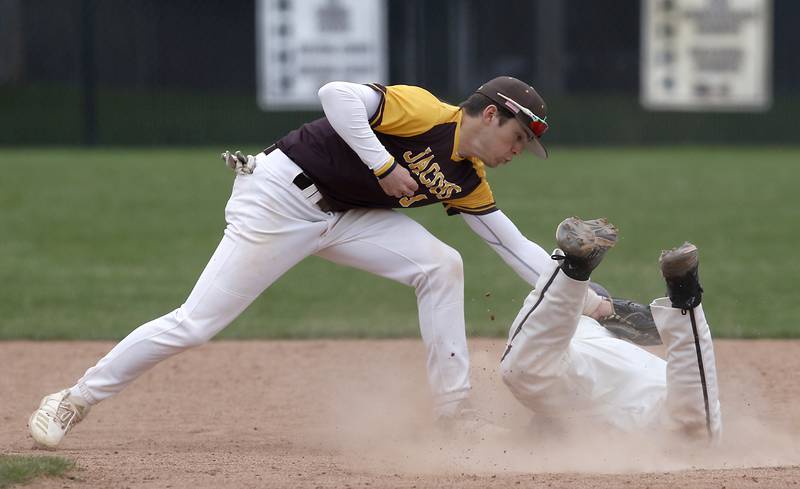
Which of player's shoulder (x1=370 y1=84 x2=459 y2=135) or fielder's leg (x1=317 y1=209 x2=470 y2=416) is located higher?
player's shoulder (x1=370 y1=84 x2=459 y2=135)

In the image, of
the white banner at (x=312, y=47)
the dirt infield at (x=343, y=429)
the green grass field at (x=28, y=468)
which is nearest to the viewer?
the green grass field at (x=28, y=468)

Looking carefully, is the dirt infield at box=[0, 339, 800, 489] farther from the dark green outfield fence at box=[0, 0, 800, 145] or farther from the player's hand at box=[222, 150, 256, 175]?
the dark green outfield fence at box=[0, 0, 800, 145]

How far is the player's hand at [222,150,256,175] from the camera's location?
4648 millimetres

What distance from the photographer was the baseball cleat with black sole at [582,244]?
4.29m

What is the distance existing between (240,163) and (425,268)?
2.78ft

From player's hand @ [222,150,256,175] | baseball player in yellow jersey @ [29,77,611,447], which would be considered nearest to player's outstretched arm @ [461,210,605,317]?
baseball player in yellow jersey @ [29,77,611,447]

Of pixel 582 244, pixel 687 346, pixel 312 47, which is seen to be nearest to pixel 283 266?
pixel 582 244

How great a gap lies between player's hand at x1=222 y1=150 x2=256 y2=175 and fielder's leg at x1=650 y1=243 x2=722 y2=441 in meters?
1.61

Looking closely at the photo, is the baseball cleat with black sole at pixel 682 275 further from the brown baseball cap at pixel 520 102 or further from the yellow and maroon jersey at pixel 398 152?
the yellow and maroon jersey at pixel 398 152

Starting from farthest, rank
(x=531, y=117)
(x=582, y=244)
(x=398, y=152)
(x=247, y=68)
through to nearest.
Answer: (x=247, y=68) → (x=398, y=152) → (x=531, y=117) → (x=582, y=244)

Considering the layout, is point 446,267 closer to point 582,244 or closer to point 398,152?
point 398,152

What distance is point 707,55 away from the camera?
2152 cm

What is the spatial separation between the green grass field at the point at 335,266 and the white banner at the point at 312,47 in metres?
2.61

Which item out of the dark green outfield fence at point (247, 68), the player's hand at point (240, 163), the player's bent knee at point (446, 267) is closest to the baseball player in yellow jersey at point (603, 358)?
the player's bent knee at point (446, 267)
